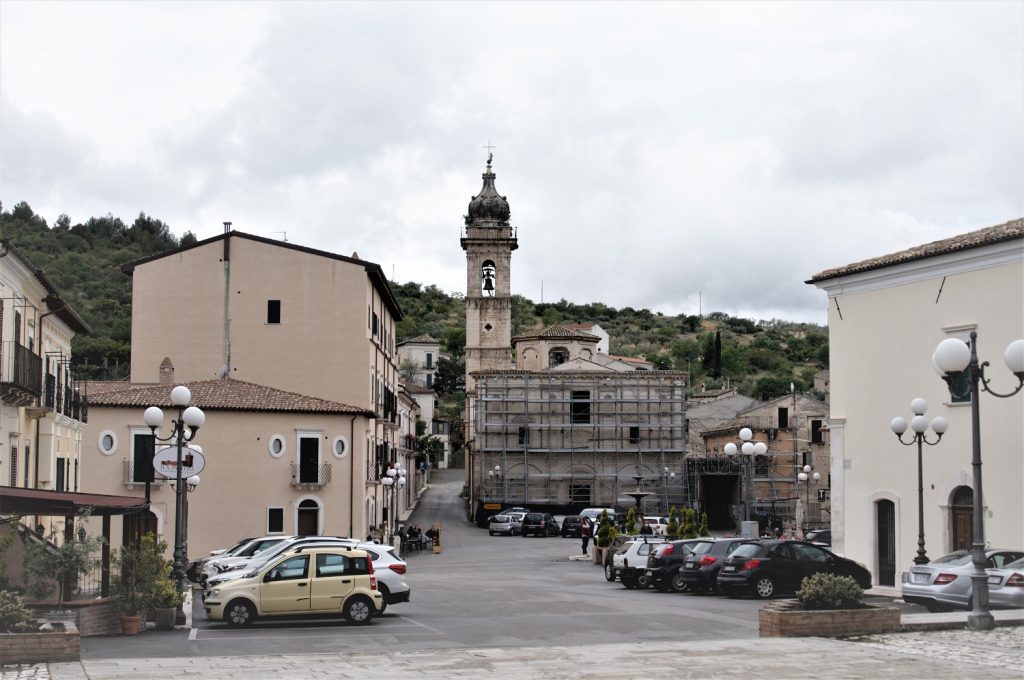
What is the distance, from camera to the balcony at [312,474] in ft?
139

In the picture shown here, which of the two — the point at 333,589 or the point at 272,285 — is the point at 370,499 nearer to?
the point at 272,285

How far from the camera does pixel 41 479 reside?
33906 mm

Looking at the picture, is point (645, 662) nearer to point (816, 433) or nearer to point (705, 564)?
Result: point (705, 564)

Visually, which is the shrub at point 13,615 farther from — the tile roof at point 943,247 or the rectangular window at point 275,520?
the rectangular window at point 275,520

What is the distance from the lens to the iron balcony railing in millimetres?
27219

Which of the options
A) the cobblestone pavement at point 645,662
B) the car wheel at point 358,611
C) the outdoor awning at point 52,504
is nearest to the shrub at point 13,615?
the cobblestone pavement at point 645,662

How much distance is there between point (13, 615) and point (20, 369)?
14.9m

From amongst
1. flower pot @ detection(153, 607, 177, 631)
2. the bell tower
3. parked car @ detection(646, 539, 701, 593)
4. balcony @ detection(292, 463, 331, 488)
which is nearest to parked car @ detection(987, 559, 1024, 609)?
parked car @ detection(646, 539, 701, 593)

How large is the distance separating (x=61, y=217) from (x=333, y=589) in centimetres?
9533

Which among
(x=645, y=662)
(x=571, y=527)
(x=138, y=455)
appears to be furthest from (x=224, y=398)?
(x=645, y=662)

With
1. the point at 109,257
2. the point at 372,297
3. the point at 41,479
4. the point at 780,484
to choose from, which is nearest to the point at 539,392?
the point at 780,484

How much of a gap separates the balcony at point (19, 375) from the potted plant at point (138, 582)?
29.4ft

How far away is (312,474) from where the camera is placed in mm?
42844

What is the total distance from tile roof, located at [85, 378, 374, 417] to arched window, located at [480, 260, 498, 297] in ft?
145
